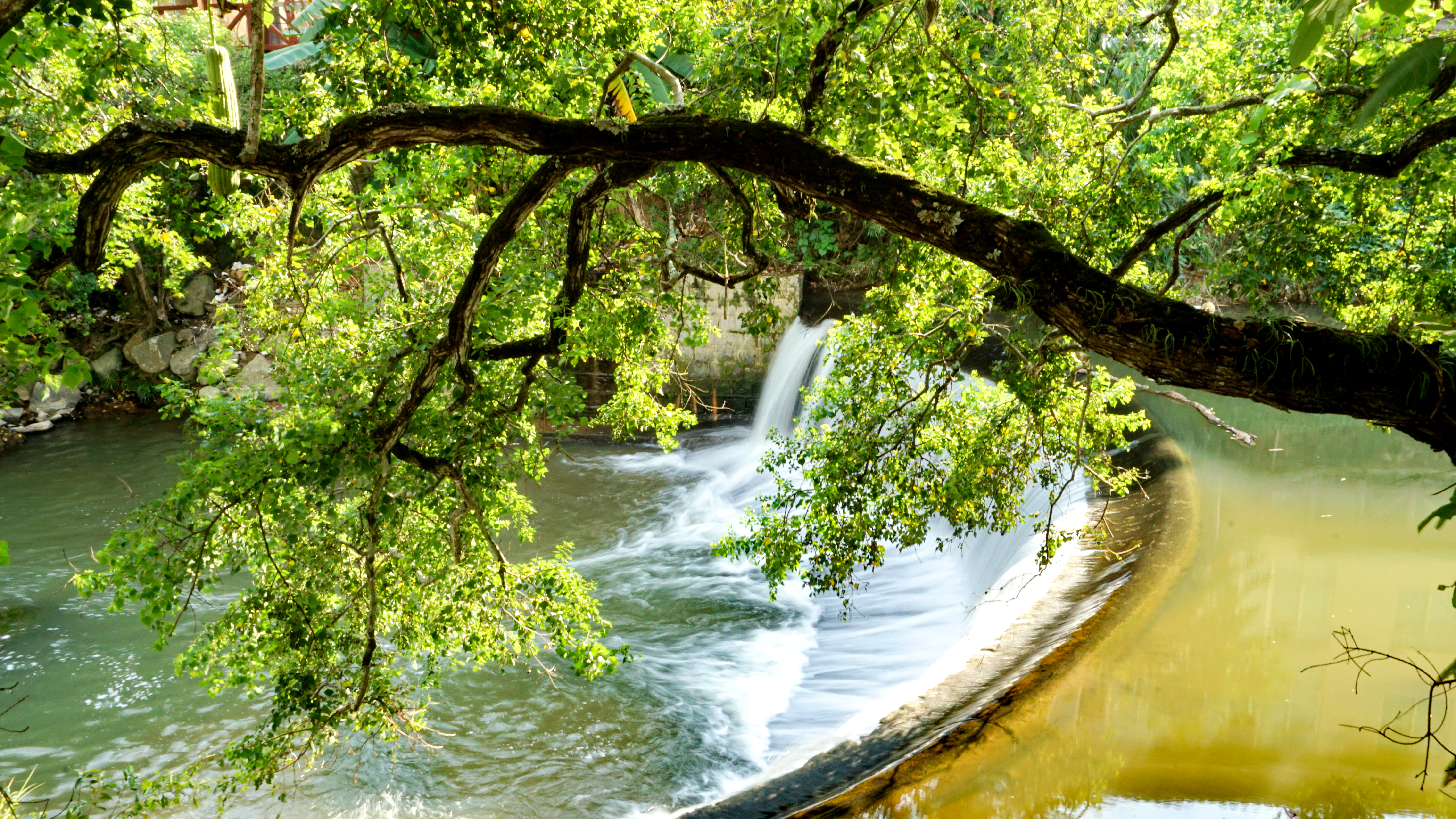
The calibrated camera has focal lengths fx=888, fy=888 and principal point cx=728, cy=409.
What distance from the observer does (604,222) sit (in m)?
4.74

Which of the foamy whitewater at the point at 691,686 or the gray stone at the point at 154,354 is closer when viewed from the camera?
the foamy whitewater at the point at 691,686

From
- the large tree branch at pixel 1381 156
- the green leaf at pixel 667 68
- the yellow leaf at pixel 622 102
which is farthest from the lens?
the green leaf at pixel 667 68

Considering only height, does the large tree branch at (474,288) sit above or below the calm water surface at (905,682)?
above

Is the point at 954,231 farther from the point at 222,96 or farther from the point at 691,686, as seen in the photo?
the point at 691,686

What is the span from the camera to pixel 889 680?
6.31 meters

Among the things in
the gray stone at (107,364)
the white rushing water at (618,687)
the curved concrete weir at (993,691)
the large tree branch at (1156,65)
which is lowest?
the white rushing water at (618,687)

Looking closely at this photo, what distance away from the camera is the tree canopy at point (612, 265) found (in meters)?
2.78

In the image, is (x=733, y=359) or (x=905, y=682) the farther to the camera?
(x=733, y=359)

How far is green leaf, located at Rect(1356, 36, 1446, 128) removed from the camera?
107 centimetres

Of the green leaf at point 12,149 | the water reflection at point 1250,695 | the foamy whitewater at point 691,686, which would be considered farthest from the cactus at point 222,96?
the foamy whitewater at point 691,686

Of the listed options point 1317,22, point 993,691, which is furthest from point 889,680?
point 1317,22

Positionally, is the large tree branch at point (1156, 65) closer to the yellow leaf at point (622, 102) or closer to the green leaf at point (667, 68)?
the yellow leaf at point (622, 102)

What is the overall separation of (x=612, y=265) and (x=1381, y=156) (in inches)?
132

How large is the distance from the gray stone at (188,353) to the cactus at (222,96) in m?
12.3
